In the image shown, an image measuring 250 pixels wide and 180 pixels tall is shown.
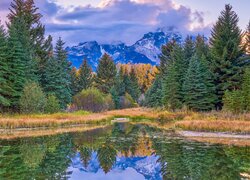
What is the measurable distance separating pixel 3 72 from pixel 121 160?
31.2 m

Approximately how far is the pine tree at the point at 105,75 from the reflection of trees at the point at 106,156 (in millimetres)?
69675

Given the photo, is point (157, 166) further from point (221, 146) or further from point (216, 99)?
point (216, 99)

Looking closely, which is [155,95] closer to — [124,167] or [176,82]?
[176,82]

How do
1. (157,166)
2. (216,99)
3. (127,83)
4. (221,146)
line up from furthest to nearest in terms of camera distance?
(127,83)
(216,99)
(221,146)
(157,166)

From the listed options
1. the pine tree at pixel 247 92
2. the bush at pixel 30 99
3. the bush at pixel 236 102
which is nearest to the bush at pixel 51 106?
the bush at pixel 30 99

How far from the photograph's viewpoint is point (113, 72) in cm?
9744

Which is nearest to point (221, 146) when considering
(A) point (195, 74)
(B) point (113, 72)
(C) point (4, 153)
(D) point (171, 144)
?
(D) point (171, 144)

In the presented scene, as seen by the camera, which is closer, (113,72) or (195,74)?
(195,74)

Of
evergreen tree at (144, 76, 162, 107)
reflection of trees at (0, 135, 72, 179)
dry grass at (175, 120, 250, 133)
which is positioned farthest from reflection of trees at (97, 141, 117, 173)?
evergreen tree at (144, 76, 162, 107)

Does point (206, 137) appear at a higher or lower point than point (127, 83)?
lower

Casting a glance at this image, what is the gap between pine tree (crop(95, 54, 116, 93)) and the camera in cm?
9638

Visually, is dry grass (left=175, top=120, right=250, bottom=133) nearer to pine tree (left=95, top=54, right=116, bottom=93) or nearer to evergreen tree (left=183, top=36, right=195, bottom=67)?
evergreen tree (left=183, top=36, right=195, bottom=67)

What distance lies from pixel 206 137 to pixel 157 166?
12359 millimetres

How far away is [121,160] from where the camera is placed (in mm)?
20469
